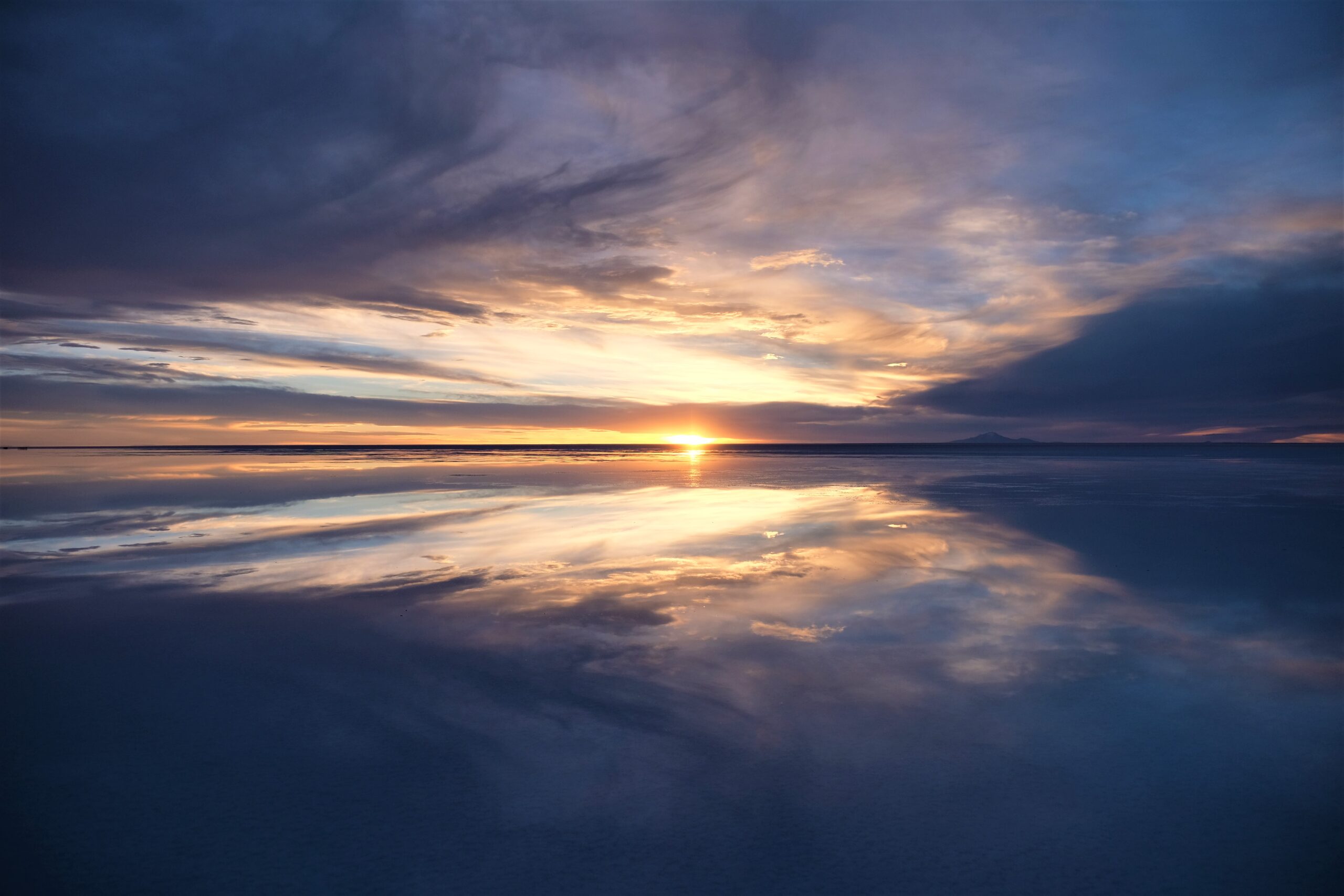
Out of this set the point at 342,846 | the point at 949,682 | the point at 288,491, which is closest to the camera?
the point at 342,846

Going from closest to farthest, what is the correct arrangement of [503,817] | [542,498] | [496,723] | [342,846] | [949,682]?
[342,846], [503,817], [496,723], [949,682], [542,498]

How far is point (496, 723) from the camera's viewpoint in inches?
203

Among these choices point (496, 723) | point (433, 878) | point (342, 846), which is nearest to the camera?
point (433, 878)

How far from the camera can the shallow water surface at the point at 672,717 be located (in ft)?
11.9

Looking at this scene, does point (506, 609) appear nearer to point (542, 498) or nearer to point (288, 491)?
point (542, 498)

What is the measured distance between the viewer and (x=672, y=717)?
5266 mm

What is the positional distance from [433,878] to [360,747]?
1.64 m

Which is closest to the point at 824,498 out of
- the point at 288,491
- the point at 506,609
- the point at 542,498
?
the point at 542,498

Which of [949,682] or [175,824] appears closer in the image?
[175,824]

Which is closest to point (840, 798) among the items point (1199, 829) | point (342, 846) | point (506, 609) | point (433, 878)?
point (1199, 829)

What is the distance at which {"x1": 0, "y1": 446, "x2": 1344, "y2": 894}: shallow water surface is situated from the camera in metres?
3.61

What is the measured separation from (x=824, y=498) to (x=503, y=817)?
18370 millimetres

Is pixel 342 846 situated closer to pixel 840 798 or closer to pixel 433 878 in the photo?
pixel 433 878

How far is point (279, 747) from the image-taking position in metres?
4.79
